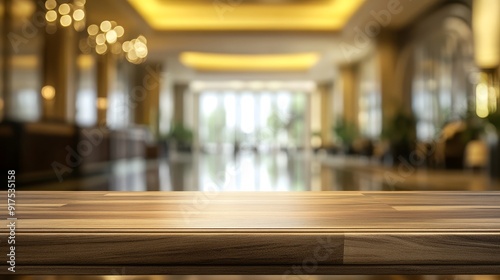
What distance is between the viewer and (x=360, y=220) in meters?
0.79

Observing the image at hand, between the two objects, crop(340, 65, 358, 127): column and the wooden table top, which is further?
crop(340, 65, 358, 127): column

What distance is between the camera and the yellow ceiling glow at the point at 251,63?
23.2 m

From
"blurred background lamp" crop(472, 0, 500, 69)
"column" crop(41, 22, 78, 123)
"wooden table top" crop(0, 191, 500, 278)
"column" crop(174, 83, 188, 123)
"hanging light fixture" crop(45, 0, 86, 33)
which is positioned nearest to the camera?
"wooden table top" crop(0, 191, 500, 278)

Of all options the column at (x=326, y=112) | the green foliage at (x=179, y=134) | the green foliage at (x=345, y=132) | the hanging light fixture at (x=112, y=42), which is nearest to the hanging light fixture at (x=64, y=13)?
the hanging light fixture at (x=112, y=42)

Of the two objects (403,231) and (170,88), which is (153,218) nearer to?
(403,231)

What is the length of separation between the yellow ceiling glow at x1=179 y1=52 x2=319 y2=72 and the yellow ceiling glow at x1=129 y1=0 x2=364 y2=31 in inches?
274

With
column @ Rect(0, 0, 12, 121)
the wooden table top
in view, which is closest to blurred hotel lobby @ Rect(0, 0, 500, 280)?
column @ Rect(0, 0, 12, 121)

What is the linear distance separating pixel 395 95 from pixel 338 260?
15317mm

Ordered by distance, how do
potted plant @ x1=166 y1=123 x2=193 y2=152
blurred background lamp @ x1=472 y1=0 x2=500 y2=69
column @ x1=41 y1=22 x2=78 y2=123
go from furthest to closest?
potted plant @ x1=166 y1=123 x2=193 y2=152 < column @ x1=41 y1=22 x2=78 y2=123 < blurred background lamp @ x1=472 y1=0 x2=500 y2=69

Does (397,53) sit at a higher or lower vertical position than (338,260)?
higher

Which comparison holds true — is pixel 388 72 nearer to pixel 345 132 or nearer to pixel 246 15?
pixel 345 132

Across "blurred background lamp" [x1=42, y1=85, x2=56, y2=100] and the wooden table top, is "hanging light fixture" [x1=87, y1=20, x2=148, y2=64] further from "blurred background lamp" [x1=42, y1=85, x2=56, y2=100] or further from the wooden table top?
the wooden table top

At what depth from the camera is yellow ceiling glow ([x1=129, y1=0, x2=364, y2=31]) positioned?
1429 centimetres

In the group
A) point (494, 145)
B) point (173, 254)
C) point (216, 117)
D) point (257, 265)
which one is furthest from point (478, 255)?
point (216, 117)
